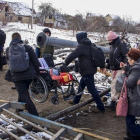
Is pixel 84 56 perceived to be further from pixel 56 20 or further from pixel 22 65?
pixel 56 20

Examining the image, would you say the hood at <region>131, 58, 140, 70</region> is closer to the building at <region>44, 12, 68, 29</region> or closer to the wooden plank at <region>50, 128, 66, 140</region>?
the wooden plank at <region>50, 128, 66, 140</region>

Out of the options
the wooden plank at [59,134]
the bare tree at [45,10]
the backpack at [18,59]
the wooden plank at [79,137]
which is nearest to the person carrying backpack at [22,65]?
the backpack at [18,59]

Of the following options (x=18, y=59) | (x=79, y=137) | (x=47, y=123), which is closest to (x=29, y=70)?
(x=18, y=59)

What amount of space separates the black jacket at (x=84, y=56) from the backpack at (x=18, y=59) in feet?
3.42

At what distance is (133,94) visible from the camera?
3.35 metres

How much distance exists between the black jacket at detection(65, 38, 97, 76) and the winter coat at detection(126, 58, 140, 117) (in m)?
1.40

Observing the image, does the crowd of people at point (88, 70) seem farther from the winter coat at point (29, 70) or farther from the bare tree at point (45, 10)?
the bare tree at point (45, 10)

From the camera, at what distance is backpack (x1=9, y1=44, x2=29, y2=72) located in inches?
156

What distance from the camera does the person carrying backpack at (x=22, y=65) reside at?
397cm

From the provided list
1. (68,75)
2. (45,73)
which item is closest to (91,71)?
(68,75)

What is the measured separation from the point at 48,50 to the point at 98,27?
28.4 metres

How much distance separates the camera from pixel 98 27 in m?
34.1

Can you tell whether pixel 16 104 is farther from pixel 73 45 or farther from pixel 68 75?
pixel 73 45

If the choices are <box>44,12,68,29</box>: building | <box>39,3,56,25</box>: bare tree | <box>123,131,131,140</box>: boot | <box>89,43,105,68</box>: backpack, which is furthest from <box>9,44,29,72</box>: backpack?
<box>39,3,56,25</box>: bare tree
